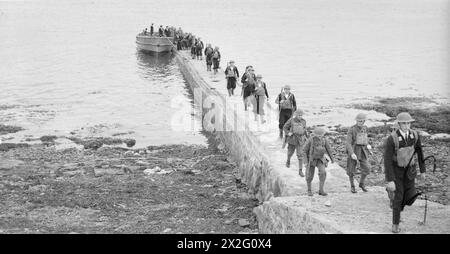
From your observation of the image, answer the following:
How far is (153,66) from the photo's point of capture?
45906 mm

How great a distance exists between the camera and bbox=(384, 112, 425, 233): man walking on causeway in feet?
25.8

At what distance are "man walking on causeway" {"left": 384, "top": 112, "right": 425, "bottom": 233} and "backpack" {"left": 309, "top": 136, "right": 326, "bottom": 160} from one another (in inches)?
94.3

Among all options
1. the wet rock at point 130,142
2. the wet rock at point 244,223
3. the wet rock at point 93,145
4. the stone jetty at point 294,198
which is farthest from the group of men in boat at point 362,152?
the wet rock at point 93,145

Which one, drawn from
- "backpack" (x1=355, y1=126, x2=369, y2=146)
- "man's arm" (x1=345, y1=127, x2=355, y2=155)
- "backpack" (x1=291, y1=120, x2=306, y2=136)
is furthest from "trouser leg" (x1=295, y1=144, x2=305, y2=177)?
"backpack" (x1=355, y1=126, x2=369, y2=146)

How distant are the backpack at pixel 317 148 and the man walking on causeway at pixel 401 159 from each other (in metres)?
2.40

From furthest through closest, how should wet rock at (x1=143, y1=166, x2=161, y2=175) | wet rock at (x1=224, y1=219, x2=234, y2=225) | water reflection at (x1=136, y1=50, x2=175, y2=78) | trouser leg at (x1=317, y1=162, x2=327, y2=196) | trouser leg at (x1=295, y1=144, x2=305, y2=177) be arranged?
water reflection at (x1=136, y1=50, x2=175, y2=78) < wet rock at (x1=143, y1=166, x2=161, y2=175) < wet rock at (x1=224, y1=219, x2=234, y2=225) < trouser leg at (x1=295, y1=144, x2=305, y2=177) < trouser leg at (x1=317, y1=162, x2=327, y2=196)

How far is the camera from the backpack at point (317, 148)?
10328 millimetres

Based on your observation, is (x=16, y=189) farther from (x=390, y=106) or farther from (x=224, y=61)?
(x=224, y=61)

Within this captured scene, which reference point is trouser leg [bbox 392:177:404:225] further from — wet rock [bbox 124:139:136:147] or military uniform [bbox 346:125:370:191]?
wet rock [bbox 124:139:136:147]

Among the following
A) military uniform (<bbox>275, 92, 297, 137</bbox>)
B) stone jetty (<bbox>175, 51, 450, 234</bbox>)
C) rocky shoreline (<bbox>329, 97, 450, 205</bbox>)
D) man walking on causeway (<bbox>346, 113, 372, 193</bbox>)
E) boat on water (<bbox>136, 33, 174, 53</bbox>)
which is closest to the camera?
stone jetty (<bbox>175, 51, 450, 234</bbox>)

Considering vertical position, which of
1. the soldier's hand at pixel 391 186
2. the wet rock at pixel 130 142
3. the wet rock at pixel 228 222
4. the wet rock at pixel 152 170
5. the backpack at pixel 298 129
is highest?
the backpack at pixel 298 129

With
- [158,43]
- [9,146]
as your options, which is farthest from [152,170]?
[158,43]

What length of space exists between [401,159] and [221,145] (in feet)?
43.0

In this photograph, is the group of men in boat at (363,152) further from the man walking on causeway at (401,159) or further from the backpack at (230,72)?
the backpack at (230,72)
